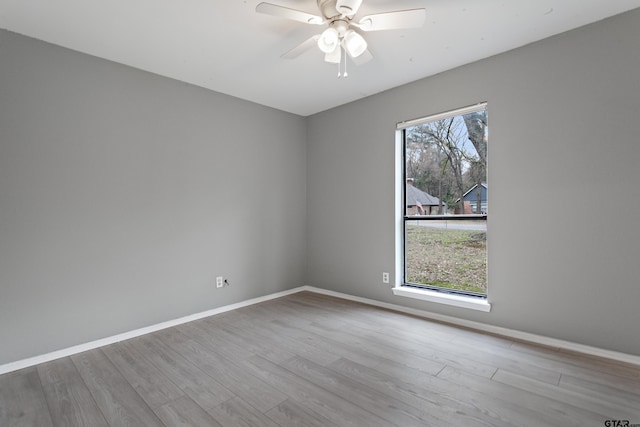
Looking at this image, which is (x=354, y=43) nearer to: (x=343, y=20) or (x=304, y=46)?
(x=343, y=20)

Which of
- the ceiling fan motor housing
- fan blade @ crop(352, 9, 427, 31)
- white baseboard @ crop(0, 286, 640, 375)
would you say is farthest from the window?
the ceiling fan motor housing

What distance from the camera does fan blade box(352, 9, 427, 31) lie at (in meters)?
1.87

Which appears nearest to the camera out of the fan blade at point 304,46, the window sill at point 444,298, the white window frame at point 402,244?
the fan blade at point 304,46

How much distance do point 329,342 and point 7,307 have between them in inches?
97.6

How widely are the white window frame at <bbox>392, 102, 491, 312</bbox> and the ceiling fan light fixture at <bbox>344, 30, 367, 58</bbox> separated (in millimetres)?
1356

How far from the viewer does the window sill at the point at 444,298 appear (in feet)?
9.37

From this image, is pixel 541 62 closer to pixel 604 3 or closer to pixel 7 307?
pixel 604 3

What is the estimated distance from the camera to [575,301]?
238 cm

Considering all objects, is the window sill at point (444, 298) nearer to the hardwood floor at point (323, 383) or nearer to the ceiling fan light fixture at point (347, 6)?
the hardwood floor at point (323, 383)

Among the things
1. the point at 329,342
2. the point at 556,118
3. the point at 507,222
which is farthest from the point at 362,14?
the point at 329,342

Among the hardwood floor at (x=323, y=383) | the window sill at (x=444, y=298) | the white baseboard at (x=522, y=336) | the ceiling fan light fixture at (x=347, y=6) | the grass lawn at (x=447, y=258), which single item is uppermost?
the ceiling fan light fixture at (x=347, y=6)

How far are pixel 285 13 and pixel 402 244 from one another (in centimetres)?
261

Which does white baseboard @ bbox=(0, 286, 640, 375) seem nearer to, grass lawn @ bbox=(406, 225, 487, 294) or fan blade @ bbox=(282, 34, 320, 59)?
grass lawn @ bbox=(406, 225, 487, 294)

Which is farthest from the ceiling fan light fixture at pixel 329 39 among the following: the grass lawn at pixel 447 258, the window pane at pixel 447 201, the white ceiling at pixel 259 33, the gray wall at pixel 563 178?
the grass lawn at pixel 447 258
